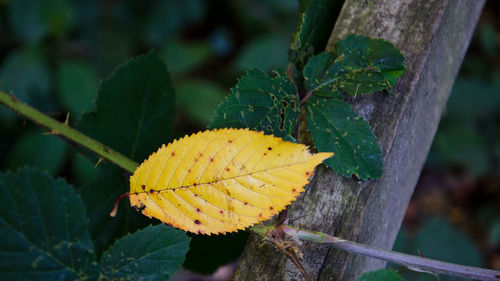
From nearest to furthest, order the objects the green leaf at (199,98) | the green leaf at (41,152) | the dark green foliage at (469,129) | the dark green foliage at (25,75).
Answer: the green leaf at (41,152) → the dark green foliage at (25,75) → the green leaf at (199,98) → the dark green foliage at (469,129)

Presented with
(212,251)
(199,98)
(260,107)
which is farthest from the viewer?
(199,98)

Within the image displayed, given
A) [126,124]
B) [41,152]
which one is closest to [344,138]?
[126,124]

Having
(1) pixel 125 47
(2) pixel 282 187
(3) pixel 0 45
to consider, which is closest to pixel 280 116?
(2) pixel 282 187

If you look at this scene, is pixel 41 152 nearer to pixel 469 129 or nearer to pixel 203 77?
pixel 203 77

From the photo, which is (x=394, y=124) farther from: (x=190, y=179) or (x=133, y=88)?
(x=133, y=88)

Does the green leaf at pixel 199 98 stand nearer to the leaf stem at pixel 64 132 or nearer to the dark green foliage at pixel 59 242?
the leaf stem at pixel 64 132

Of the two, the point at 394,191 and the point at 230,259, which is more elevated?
the point at 394,191

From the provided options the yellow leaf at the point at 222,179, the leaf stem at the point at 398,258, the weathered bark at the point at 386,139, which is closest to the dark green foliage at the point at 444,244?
the weathered bark at the point at 386,139
